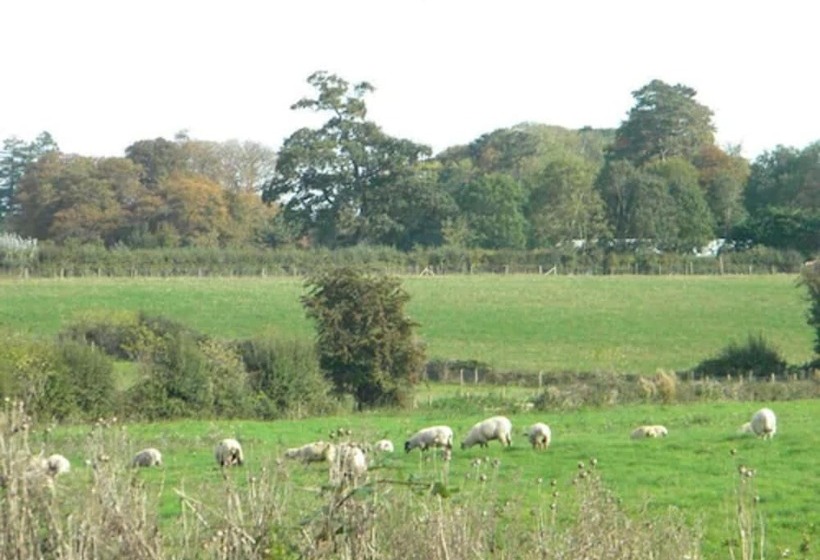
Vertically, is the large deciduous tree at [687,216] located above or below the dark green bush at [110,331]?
above

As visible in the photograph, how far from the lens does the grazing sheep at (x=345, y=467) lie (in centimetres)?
592

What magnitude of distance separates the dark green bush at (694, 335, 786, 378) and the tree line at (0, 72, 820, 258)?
40.0 metres

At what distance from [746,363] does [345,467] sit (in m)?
44.9

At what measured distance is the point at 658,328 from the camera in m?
64.3

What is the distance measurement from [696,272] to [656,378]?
46.0m

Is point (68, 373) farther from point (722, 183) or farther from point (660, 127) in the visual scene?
point (660, 127)

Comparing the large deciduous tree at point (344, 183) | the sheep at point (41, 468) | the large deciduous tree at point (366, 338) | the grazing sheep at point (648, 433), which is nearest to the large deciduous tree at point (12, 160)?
the large deciduous tree at point (344, 183)

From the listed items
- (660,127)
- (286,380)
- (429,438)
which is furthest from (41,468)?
(660,127)

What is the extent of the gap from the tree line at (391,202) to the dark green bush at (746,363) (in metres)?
40.0

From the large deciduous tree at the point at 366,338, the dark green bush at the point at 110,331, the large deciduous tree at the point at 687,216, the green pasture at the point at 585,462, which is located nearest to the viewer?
the green pasture at the point at 585,462

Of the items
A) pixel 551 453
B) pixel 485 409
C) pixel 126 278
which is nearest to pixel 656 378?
pixel 485 409

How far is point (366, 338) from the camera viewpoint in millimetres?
42812

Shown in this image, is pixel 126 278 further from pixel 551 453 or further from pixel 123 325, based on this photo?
pixel 551 453

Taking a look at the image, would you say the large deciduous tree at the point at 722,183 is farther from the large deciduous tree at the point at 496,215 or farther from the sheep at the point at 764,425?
the sheep at the point at 764,425
